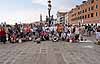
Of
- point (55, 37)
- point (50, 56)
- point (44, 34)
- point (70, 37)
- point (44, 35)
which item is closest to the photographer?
point (50, 56)

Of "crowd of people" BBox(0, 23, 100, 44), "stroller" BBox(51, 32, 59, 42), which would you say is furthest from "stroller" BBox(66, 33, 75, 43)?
"stroller" BBox(51, 32, 59, 42)

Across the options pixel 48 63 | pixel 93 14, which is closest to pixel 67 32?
pixel 48 63

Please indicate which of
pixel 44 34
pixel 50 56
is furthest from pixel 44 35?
pixel 50 56

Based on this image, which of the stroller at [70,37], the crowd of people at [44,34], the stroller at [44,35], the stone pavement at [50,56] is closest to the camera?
the stone pavement at [50,56]

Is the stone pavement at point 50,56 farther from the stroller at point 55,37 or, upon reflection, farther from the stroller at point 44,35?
the stroller at point 44,35

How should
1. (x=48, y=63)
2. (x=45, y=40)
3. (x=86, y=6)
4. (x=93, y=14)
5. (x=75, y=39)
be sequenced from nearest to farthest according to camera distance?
(x=48, y=63), (x=75, y=39), (x=45, y=40), (x=93, y=14), (x=86, y=6)

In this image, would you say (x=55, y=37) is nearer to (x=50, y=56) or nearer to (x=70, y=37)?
(x=70, y=37)

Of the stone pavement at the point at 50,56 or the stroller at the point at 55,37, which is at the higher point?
the stroller at the point at 55,37

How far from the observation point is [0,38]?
26.8 m

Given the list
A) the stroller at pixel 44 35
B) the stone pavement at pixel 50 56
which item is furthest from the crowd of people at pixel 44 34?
the stone pavement at pixel 50 56

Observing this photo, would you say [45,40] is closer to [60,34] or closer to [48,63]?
[60,34]

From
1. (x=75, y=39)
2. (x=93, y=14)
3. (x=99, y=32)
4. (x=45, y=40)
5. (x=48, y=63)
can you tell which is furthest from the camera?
(x=93, y=14)

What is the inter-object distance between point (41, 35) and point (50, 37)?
54.7 inches

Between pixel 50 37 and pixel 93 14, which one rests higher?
pixel 93 14
